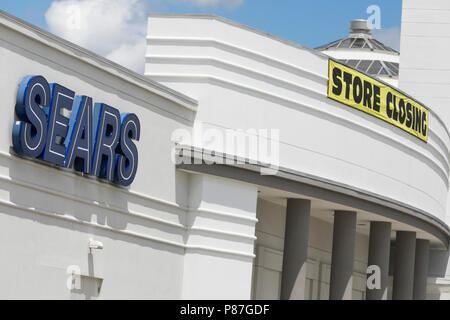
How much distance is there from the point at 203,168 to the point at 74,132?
4.32 metres

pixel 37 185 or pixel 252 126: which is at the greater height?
pixel 252 126

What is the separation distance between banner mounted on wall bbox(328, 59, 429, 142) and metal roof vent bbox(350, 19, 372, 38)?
17043 mm

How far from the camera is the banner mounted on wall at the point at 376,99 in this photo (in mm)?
24922

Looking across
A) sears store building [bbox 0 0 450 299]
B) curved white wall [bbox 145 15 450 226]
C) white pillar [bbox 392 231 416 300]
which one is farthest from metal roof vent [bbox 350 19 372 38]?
curved white wall [bbox 145 15 450 226]

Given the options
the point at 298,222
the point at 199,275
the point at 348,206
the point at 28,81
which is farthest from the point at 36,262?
the point at 348,206

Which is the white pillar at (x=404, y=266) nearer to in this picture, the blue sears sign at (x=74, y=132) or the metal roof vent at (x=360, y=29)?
the blue sears sign at (x=74, y=132)

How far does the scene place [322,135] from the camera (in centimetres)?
2427

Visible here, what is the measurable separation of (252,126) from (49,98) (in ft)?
22.5

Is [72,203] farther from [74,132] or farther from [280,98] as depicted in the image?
[280,98]

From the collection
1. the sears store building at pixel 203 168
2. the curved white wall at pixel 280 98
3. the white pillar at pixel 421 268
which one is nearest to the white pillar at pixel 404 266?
the sears store building at pixel 203 168

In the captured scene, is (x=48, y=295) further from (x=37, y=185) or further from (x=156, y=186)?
(x=156, y=186)

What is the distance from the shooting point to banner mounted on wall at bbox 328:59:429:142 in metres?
24.9

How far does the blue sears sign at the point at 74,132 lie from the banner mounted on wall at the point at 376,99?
7.64 m
